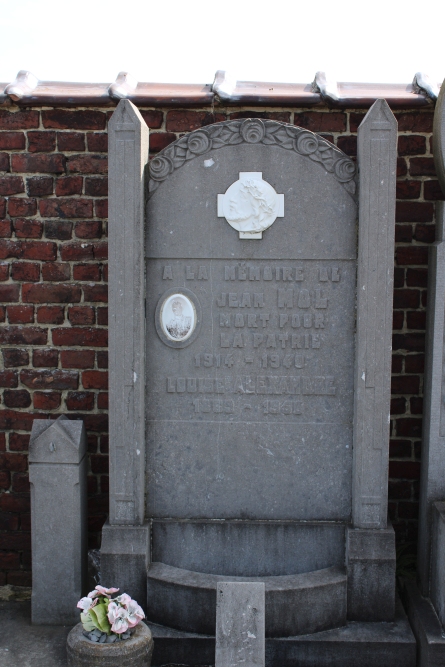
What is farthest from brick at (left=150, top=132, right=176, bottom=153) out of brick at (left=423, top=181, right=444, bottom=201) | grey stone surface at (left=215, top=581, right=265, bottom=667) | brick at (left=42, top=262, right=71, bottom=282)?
grey stone surface at (left=215, top=581, right=265, bottom=667)

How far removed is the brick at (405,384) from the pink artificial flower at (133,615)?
6.26ft

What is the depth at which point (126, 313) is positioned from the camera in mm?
3166

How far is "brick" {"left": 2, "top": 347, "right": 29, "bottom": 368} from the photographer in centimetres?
391

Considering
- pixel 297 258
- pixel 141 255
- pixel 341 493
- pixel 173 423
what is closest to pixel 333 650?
pixel 341 493

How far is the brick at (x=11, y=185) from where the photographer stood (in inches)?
151

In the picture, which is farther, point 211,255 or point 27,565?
point 27,565

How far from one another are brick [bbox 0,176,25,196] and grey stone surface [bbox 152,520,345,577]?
205cm

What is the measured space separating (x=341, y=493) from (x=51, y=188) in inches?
91.6

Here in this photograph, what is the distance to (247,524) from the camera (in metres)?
3.28

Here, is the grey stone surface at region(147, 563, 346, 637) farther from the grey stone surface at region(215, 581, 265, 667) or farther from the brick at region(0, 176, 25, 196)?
the brick at region(0, 176, 25, 196)

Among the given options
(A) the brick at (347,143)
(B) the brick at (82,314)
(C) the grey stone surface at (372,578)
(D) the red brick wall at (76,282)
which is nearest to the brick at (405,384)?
(D) the red brick wall at (76,282)

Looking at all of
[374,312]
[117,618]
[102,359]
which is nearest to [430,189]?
[374,312]

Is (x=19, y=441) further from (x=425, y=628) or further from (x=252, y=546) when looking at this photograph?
(x=425, y=628)

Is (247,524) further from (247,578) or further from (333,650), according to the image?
(333,650)
